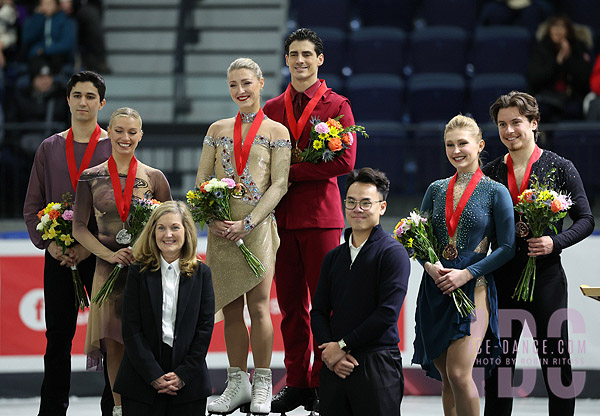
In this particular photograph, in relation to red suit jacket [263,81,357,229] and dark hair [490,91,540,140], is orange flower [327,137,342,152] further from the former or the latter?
dark hair [490,91,540,140]

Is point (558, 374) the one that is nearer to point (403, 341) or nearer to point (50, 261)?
point (403, 341)

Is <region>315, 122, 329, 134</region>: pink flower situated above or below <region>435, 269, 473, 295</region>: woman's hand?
above

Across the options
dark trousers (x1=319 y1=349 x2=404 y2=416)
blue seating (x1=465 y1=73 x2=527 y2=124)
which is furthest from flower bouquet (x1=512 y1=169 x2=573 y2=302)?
blue seating (x1=465 y1=73 x2=527 y2=124)

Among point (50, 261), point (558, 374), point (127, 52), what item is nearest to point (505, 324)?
point (558, 374)

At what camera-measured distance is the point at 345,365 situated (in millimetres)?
3820

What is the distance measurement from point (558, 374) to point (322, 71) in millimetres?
5683

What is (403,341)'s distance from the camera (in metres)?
5.96

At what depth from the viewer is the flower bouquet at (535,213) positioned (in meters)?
4.06

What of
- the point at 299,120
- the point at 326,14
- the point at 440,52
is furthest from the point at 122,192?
the point at 326,14

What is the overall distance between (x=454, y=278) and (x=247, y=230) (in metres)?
1.05

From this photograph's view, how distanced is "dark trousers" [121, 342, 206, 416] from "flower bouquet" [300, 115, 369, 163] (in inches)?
49.1

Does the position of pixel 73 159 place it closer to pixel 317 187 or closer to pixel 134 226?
pixel 134 226

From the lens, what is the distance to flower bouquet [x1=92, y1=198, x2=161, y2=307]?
435 cm

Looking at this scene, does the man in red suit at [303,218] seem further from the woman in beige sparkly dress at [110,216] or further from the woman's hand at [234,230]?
the woman in beige sparkly dress at [110,216]
